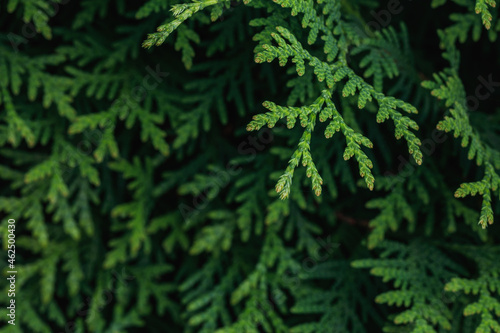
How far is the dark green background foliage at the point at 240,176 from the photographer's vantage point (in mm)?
2473

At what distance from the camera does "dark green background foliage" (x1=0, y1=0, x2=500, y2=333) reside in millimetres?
2473

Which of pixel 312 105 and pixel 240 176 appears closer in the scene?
pixel 312 105

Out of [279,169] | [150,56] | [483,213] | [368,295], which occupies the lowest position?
[368,295]

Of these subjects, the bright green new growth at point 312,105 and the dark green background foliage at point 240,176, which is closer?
the bright green new growth at point 312,105

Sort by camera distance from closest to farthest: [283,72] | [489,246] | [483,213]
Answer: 1. [483,213]
2. [489,246]
3. [283,72]

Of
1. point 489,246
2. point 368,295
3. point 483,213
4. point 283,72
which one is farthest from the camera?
point 283,72

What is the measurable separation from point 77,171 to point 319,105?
1.81m

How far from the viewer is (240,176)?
115 inches

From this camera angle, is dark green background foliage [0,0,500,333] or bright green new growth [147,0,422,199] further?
dark green background foliage [0,0,500,333]

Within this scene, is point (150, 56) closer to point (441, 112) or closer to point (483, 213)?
point (441, 112)

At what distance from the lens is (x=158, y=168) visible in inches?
129

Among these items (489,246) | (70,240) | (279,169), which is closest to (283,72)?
(279,169)

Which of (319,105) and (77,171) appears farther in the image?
(77,171)

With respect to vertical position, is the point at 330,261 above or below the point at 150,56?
below
